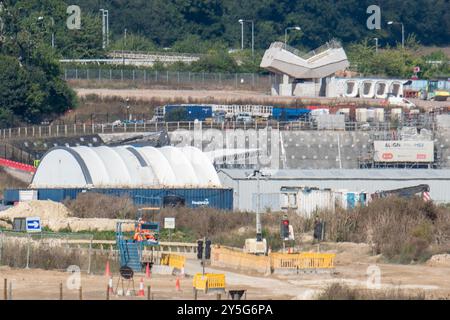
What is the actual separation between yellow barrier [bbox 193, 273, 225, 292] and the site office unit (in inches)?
1251

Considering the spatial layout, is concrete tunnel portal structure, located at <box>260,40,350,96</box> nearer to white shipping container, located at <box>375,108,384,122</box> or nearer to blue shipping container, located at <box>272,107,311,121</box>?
blue shipping container, located at <box>272,107,311,121</box>

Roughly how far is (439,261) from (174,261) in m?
10.8

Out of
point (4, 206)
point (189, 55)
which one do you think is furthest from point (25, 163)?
point (189, 55)

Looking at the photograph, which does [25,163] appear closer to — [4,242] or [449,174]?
[449,174]

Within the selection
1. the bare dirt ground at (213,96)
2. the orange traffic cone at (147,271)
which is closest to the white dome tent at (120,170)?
the orange traffic cone at (147,271)

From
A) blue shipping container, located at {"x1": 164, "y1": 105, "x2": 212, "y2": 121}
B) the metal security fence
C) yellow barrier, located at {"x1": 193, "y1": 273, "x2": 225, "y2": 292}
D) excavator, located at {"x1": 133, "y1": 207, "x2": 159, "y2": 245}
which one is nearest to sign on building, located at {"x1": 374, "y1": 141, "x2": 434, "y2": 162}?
blue shipping container, located at {"x1": 164, "y1": 105, "x2": 212, "y2": 121}

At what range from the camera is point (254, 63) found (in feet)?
523

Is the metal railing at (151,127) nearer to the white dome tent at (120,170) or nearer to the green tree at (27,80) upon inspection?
the green tree at (27,80)

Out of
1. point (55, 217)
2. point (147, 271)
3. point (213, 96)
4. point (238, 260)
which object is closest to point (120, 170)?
point (55, 217)

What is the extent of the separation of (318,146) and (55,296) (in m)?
55.2

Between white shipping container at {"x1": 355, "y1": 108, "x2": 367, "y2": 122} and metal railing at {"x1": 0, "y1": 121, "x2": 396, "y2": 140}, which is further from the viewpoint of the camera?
white shipping container at {"x1": 355, "y1": 108, "x2": 367, "y2": 122}

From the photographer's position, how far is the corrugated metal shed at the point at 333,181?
272 ft

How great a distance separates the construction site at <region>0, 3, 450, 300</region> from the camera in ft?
178

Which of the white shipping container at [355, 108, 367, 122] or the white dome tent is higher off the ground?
the white shipping container at [355, 108, 367, 122]
